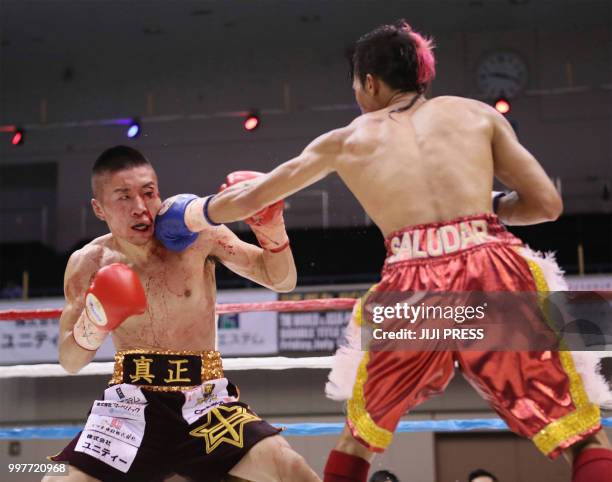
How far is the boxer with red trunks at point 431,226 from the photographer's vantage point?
1.33 meters

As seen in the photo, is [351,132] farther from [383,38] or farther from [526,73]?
[526,73]

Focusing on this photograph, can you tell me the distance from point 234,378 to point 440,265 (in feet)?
15.7

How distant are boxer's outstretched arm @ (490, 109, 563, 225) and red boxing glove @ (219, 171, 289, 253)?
553mm

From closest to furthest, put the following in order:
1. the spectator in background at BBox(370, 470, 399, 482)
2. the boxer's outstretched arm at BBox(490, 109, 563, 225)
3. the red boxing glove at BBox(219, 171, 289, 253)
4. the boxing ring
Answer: the boxer's outstretched arm at BBox(490, 109, 563, 225) → the red boxing glove at BBox(219, 171, 289, 253) → the boxing ring → the spectator in background at BBox(370, 470, 399, 482)

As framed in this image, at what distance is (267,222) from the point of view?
1.87 meters

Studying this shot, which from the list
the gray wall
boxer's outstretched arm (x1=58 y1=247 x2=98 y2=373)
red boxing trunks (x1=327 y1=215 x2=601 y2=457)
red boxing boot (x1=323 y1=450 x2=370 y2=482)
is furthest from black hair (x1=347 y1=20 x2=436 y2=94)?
the gray wall

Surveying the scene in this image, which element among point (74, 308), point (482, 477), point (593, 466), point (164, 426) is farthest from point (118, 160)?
point (482, 477)

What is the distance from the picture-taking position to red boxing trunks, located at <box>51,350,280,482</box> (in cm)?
174

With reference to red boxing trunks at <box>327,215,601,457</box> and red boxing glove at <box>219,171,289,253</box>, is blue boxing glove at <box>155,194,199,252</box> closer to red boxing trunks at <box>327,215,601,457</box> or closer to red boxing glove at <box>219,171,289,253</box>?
red boxing glove at <box>219,171,289,253</box>

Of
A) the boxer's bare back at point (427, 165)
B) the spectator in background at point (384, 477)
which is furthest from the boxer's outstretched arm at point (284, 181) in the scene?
the spectator in background at point (384, 477)

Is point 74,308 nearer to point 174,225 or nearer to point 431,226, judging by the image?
point 174,225

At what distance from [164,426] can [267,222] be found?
21.3 inches

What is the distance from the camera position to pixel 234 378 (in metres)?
6.03

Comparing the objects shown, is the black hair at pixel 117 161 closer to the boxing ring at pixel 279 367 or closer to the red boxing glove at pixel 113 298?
the red boxing glove at pixel 113 298
